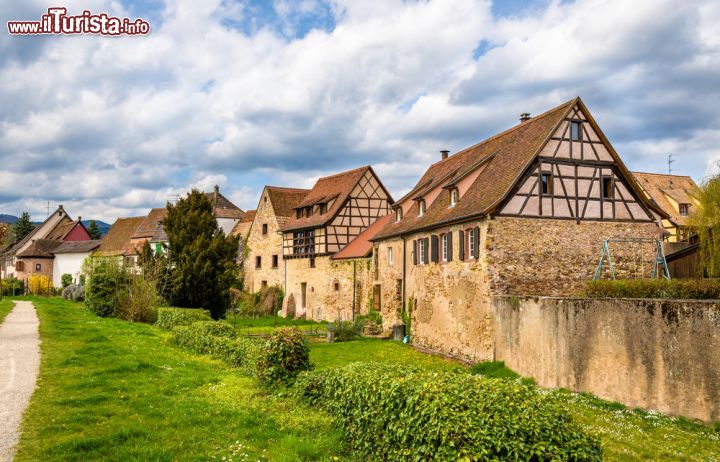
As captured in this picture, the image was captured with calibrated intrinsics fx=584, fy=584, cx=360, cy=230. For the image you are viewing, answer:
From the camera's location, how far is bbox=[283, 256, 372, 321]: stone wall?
3725cm

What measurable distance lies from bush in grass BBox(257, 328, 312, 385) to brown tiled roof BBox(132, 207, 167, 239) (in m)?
56.2

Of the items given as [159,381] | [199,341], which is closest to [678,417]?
[159,381]

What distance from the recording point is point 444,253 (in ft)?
82.3

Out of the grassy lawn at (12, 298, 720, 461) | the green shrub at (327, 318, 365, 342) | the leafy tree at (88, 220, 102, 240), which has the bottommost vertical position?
the green shrub at (327, 318, 365, 342)

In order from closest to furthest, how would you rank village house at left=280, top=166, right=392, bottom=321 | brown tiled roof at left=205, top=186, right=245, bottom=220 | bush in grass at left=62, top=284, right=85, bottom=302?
village house at left=280, top=166, right=392, bottom=321
bush in grass at left=62, top=284, right=85, bottom=302
brown tiled roof at left=205, top=186, right=245, bottom=220

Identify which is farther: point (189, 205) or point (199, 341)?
point (189, 205)

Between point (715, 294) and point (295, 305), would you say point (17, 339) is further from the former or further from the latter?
point (295, 305)

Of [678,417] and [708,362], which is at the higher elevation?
Result: [708,362]

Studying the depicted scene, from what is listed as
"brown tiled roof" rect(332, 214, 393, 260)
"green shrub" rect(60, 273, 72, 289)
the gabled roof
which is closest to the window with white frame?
the gabled roof

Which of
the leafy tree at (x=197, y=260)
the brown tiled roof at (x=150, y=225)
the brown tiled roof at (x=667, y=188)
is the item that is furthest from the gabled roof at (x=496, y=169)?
the brown tiled roof at (x=150, y=225)

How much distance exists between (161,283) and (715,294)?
85.4 ft

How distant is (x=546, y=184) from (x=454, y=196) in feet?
15.1

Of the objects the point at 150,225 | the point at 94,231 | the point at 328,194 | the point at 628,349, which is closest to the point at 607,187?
the point at 628,349

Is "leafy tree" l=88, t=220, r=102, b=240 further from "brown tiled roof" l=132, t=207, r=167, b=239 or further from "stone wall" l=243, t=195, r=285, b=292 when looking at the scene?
"stone wall" l=243, t=195, r=285, b=292
